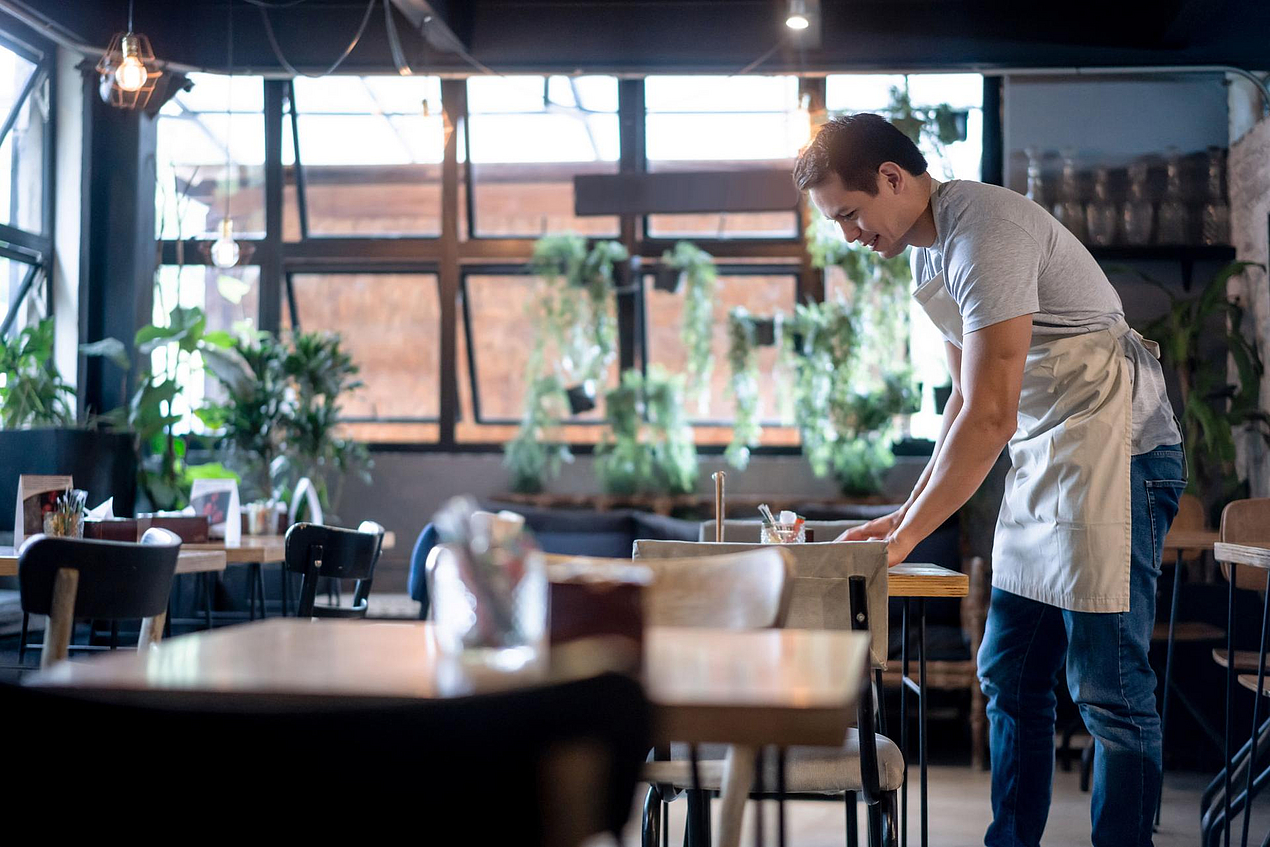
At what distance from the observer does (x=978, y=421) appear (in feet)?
6.66

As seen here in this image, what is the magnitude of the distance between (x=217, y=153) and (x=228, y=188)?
24 cm

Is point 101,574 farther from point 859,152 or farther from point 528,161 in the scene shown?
point 528,161

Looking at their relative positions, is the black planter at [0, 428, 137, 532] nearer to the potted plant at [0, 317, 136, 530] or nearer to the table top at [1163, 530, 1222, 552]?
the potted plant at [0, 317, 136, 530]

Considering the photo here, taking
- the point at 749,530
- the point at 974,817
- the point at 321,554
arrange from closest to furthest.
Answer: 1. the point at 749,530
2. the point at 321,554
3. the point at 974,817

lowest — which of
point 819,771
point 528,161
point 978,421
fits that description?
point 819,771

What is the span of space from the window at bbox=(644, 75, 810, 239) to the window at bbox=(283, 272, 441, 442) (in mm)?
1492

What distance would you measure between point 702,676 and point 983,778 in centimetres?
382

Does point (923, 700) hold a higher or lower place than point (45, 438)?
lower

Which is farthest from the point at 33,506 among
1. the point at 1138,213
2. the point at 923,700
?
the point at 1138,213

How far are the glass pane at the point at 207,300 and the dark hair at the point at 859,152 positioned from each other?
5009 millimetres

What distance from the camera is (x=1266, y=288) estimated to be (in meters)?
5.24

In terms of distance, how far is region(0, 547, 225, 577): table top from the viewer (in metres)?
2.62

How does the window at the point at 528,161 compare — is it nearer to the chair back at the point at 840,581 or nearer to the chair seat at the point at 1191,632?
the chair seat at the point at 1191,632

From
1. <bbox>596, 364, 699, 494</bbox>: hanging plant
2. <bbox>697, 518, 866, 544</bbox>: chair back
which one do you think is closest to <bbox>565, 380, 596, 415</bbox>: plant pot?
<bbox>596, 364, 699, 494</bbox>: hanging plant
